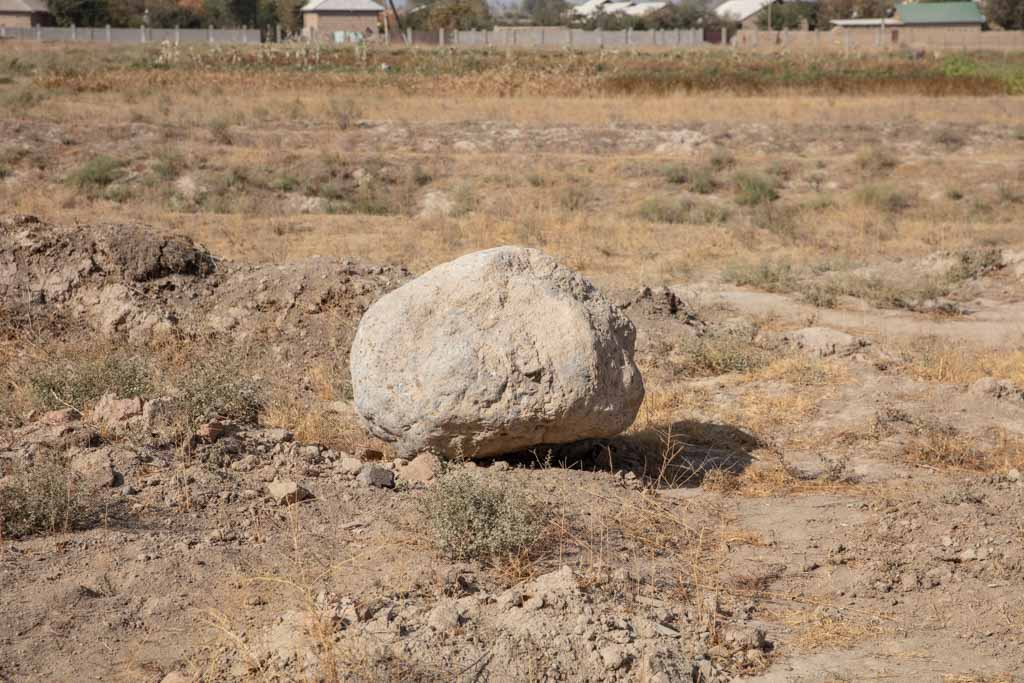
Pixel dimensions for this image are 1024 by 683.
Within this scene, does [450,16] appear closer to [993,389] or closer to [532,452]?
[993,389]

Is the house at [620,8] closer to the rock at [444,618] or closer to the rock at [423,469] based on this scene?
the rock at [423,469]

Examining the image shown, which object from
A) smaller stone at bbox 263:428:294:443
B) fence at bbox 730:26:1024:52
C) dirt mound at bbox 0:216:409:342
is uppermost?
fence at bbox 730:26:1024:52

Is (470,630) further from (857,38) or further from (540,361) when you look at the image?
(857,38)

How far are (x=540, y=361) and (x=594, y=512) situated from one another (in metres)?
0.85

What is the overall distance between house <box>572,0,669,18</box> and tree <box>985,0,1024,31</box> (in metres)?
24.9

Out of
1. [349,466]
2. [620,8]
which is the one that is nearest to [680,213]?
[349,466]

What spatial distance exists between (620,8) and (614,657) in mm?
96843

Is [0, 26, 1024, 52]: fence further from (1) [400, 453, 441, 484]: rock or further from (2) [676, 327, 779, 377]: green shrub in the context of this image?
(1) [400, 453, 441, 484]: rock

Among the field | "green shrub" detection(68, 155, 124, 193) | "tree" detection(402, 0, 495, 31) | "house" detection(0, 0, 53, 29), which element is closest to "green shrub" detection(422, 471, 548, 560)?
the field

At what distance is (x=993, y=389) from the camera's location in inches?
322

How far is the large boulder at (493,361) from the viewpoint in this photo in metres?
5.82

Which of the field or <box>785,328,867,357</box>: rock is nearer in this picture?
the field

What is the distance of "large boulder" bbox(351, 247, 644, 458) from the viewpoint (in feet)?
19.1

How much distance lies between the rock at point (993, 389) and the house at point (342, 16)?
67857 mm
